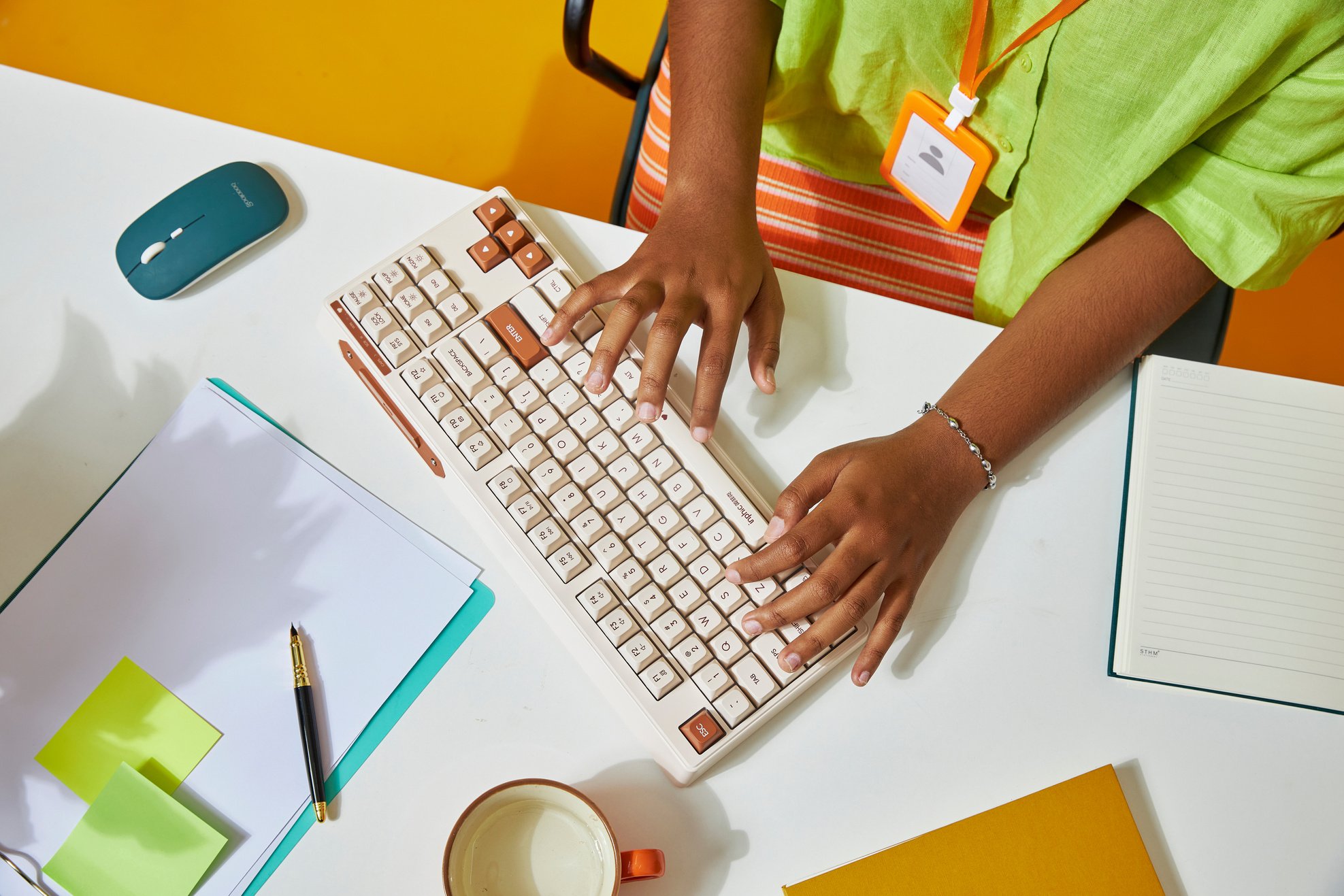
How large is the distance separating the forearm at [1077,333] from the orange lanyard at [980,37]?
161 millimetres

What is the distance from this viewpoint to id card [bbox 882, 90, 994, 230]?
0.72 meters

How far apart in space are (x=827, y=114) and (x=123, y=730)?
0.75m

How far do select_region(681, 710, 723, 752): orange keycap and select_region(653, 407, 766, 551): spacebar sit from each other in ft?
0.38

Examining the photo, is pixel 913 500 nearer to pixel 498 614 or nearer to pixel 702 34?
pixel 498 614

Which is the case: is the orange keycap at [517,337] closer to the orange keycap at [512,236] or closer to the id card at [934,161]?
the orange keycap at [512,236]

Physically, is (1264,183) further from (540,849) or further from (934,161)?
(540,849)

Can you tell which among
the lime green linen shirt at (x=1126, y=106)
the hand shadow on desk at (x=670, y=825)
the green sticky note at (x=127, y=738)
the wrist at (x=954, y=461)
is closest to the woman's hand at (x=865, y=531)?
the wrist at (x=954, y=461)

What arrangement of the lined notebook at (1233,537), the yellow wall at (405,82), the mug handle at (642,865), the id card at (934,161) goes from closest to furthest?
the mug handle at (642,865) → the lined notebook at (1233,537) → the id card at (934,161) → the yellow wall at (405,82)

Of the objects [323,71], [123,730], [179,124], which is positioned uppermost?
[323,71]

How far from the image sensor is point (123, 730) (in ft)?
1.86

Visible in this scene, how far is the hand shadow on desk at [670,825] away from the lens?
56 centimetres

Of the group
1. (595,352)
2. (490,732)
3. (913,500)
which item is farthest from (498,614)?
(913,500)

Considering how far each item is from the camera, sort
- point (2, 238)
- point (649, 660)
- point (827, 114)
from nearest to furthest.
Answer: point (649, 660) < point (2, 238) < point (827, 114)

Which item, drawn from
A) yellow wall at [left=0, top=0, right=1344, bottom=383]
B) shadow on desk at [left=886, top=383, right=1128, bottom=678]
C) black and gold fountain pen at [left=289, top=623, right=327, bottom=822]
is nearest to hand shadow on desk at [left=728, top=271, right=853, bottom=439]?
shadow on desk at [left=886, top=383, right=1128, bottom=678]
